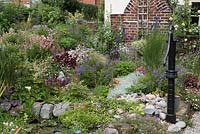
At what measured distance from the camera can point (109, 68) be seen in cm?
644

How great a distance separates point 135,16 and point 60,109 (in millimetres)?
5046

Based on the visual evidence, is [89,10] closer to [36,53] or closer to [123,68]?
[36,53]

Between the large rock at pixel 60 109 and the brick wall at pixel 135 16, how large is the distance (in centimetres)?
453

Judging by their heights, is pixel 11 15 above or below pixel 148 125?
above

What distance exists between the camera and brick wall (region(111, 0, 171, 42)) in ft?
30.9

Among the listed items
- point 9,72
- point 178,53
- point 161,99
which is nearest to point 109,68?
point 161,99

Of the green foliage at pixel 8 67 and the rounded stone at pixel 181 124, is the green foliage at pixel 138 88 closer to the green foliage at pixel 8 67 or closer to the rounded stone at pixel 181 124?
the rounded stone at pixel 181 124

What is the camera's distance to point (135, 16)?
31.9ft

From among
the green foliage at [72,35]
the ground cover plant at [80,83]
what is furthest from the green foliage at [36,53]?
the green foliage at [72,35]

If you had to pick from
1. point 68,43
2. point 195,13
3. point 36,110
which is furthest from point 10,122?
point 195,13

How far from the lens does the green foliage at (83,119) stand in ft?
15.7

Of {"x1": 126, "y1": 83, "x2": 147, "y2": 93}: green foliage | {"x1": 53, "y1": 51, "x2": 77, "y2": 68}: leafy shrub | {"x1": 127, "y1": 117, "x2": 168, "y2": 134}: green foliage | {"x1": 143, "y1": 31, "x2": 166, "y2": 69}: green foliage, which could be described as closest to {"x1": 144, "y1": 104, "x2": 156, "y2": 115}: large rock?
{"x1": 127, "y1": 117, "x2": 168, "y2": 134}: green foliage

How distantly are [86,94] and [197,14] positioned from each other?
4599 millimetres

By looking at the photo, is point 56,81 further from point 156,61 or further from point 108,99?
point 156,61
